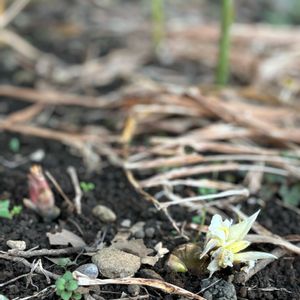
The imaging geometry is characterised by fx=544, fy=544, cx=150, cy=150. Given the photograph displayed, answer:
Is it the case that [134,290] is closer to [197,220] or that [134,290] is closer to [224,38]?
[197,220]

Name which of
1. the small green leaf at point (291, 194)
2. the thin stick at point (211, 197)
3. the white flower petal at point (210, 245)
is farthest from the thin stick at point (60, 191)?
the small green leaf at point (291, 194)

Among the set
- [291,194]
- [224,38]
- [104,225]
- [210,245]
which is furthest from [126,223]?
[224,38]

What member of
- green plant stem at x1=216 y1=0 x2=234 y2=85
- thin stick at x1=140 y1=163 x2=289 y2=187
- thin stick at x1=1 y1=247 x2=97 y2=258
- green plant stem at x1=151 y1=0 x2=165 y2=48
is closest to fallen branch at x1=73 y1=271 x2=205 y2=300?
thin stick at x1=1 y1=247 x2=97 y2=258

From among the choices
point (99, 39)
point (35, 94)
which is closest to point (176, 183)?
point (35, 94)

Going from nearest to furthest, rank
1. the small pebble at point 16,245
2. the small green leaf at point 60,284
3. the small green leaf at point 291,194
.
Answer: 1. the small green leaf at point 60,284
2. the small pebble at point 16,245
3. the small green leaf at point 291,194

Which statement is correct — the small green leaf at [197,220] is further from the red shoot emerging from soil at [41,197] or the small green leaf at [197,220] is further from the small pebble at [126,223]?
the red shoot emerging from soil at [41,197]

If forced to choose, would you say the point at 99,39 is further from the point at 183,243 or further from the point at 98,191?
the point at 183,243
